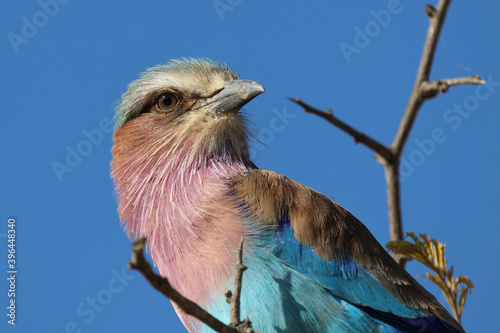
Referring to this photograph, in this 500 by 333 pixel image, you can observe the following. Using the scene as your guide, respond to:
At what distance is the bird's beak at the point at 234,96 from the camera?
527cm

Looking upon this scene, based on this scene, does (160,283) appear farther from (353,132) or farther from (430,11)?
(430,11)

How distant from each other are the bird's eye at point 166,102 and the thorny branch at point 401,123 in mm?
1320

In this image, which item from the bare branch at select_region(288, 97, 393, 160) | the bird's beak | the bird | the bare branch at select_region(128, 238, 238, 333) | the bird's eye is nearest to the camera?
the bare branch at select_region(128, 238, 238, 333)

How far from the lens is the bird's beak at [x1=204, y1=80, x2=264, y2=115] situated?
527 cm

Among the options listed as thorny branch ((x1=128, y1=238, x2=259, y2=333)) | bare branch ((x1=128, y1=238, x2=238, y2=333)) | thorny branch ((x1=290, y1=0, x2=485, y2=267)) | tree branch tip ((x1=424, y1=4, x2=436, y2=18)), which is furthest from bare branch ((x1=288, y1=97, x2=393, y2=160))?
bare branch ((x1=128, y1=238, x2=238, y2=333))

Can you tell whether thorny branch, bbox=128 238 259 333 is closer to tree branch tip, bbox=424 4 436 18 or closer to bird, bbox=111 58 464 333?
bird, bbox=111 58 464 333

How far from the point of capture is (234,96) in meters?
5.32

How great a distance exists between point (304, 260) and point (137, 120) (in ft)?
6.61

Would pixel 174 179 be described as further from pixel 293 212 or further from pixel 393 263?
pixel 393 263

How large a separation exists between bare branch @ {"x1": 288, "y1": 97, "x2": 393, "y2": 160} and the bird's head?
665 millimetres

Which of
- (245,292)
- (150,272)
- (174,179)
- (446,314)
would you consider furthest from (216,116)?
(150,272)

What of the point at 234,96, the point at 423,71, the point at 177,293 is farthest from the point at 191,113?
the point at 177,293

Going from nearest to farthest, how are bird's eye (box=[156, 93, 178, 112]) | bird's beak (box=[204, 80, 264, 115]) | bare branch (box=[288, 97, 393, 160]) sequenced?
bare branch (box=[288, 97, 393, 160]) → bird's beak (box=[204, 80, 264, 115]) → bird's eye (box=[156, 93, 178, 112])

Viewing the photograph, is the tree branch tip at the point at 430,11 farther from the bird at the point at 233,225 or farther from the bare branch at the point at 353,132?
the bird at the point at 233,225
